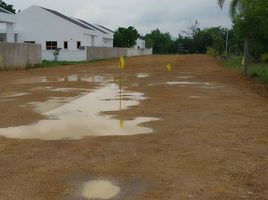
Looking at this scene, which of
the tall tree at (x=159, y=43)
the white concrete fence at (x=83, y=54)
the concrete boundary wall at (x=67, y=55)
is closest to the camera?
the concrete boundary wall at (x=67, y=55)

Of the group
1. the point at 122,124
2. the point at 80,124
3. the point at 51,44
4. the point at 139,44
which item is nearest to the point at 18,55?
the point at 80,124

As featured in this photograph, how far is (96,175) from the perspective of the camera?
7172mm

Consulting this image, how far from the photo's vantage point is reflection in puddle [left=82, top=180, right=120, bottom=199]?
6252mm

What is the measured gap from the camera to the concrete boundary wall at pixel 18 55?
36.0m

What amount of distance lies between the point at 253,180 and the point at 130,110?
7123mm

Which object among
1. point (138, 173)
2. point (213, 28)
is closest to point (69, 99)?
point (138, 173)

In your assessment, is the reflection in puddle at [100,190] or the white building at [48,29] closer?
the reflection in puddle at [100,190]

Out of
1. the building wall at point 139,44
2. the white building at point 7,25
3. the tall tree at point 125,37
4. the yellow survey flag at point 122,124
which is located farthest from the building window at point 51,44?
the yellow survey flag at point 122,124

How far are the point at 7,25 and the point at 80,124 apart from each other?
42294mm

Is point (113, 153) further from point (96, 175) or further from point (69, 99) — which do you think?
point (69, 99)

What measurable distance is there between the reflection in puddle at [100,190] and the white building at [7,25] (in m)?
43.1

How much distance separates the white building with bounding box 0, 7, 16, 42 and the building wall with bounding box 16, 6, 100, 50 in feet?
39.9

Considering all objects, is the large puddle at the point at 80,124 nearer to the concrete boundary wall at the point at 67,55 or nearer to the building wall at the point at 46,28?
the concrete boundary wall at the point at 67,55

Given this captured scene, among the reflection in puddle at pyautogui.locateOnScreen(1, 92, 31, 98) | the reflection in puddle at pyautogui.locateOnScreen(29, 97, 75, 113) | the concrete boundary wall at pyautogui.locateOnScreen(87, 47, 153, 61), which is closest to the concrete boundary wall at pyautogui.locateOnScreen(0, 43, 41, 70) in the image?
the reflection in puddle at pyautogui.locateOnScreen(1, 92, 31, 98)
